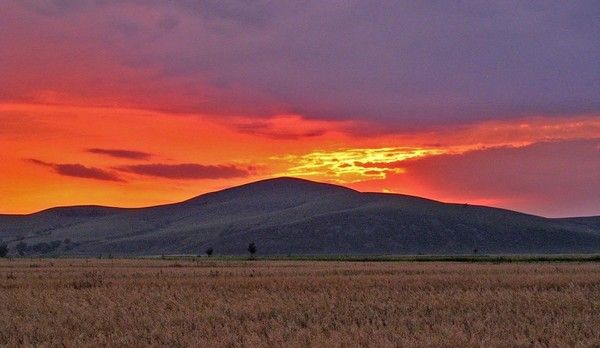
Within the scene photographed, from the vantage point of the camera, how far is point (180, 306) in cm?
2712

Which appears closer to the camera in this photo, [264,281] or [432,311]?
[432,311]

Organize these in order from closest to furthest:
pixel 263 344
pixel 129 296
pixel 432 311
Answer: pixel 263 344, pixel 432 311, pixel 129 296

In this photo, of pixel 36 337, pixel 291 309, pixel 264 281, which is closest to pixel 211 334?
pixel 36 337

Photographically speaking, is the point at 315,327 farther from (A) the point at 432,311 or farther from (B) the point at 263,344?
(A) the point at 432,311

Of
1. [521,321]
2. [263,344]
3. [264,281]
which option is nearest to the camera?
[263,344]

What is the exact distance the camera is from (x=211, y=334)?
2025 centimetres

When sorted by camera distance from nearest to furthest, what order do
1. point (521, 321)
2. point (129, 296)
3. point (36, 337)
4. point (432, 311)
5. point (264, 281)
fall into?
point (36, 337), point (521, 321), point (432, 311), point (129, 296), point (264, 281)

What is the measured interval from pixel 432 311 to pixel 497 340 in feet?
25.5

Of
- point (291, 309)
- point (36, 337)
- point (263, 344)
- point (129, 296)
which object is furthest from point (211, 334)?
point (129, 296)

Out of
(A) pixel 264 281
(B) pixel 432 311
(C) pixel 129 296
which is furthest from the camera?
(A) pixel 264 281

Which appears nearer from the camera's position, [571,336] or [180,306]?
[571,336]

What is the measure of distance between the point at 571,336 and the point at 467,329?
9.53 ft

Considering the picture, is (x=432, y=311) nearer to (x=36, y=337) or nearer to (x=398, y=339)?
(x=398, y=339)

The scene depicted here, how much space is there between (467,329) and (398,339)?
3.33m
